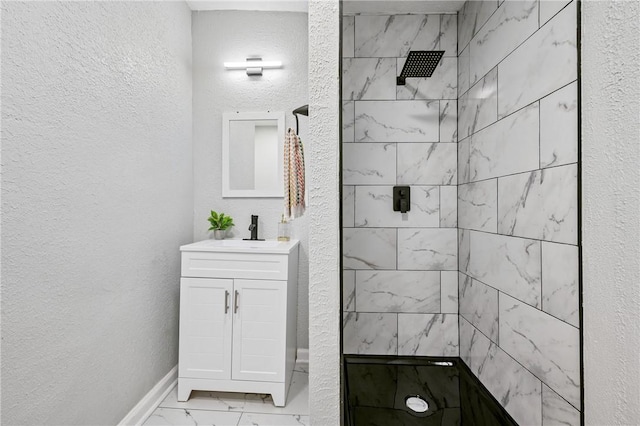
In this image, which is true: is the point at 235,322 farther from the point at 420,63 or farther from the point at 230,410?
the point at 420,63

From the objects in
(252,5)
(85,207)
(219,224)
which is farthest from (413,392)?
(252,5)

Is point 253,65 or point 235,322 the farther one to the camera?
point 253,65

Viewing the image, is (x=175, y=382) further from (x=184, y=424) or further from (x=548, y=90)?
(x=548, y=90)

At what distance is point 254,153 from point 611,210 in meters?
1.89

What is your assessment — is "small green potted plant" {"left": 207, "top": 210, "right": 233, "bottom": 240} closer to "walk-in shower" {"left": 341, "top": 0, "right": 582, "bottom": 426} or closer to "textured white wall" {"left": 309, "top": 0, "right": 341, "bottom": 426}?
"walk-in shower" {"left": 341, "top": 0, "right": 582, "bottom": 426}

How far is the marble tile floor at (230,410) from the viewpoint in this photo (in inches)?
62.2

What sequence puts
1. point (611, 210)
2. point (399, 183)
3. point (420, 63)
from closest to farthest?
point (611, 210)
point (420, 63)
point (399, 183)

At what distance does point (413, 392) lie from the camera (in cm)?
154

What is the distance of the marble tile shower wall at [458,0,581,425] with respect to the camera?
0.91 m

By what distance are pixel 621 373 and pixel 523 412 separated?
593 millimetres

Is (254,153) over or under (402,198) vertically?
over

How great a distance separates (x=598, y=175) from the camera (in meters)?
0.73

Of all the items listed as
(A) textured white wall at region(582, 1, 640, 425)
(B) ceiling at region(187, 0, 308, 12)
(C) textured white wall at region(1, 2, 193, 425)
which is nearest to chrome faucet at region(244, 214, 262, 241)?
(C) textured white wall at region(1, 2, 193, 425)

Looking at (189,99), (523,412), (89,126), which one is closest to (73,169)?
(89,126)
